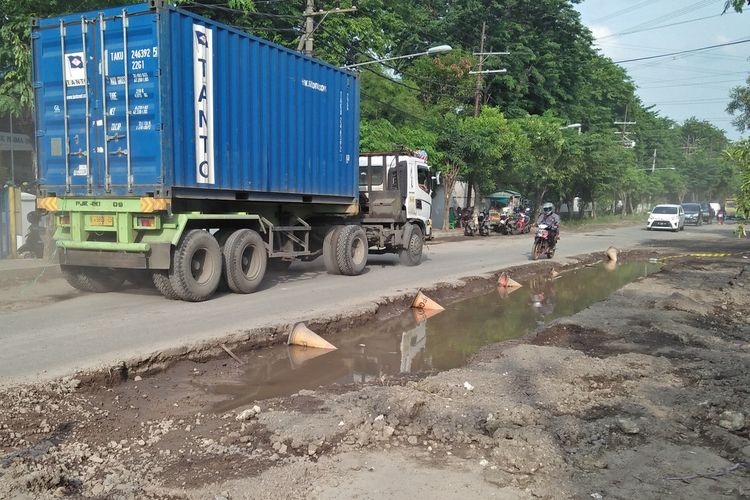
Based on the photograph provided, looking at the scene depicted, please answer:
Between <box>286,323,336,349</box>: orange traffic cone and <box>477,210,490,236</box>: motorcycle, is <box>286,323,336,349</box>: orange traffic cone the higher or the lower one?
the lower one

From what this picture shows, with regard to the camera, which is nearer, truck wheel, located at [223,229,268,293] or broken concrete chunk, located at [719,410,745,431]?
broken concrete chunk, located at [719,410,745,431]

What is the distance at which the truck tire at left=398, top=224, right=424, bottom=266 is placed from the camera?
14.6 meters

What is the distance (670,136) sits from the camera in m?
77.8

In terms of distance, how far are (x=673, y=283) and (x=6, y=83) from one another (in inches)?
578

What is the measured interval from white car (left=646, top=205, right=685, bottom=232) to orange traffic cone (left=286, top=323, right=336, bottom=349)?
3241cm

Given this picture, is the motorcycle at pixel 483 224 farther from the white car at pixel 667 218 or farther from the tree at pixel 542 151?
the white car at pixel 667 218

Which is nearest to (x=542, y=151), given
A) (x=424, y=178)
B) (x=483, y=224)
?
(x=483, y=224)

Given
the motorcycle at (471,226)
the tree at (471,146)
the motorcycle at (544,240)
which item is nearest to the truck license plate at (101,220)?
the motorcycle at (544,240)

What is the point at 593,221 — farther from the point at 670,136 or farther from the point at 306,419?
the point at 306,419

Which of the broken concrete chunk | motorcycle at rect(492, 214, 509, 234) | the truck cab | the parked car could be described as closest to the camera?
the broken concrete chunk

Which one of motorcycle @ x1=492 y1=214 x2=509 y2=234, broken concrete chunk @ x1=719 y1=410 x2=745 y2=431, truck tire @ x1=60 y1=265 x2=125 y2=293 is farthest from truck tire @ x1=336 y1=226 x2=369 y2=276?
motorcycle @ x1=492 y1=214 x2=509 y2=234

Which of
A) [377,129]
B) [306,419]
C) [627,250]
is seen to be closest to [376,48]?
[377,129]

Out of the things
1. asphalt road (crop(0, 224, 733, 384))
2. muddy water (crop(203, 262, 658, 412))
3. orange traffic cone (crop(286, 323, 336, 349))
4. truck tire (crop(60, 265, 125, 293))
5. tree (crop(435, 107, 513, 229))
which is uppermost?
tree (crop(435, 107, 513, 229))

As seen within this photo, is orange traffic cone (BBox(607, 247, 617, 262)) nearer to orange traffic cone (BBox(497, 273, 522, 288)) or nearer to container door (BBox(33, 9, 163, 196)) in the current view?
orange traffic cone (BBox(497, 273, 522, 288))
